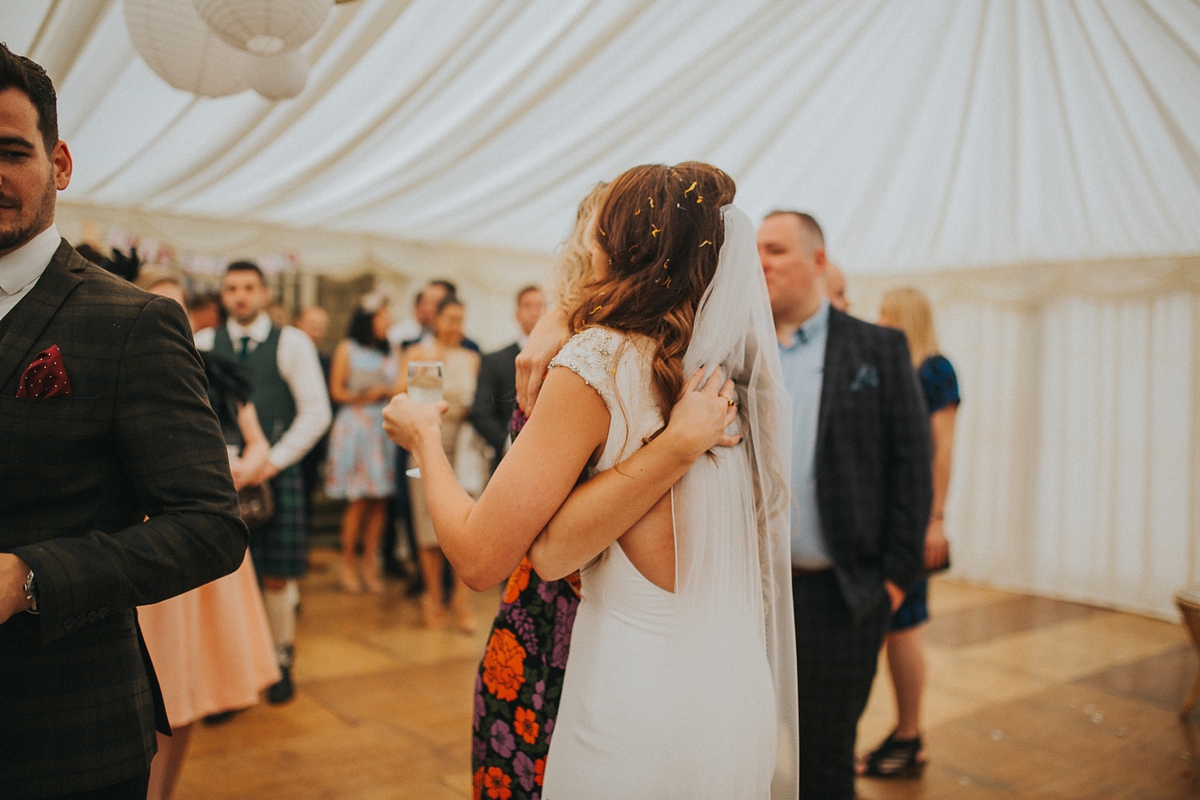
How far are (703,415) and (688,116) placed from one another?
3.37 meters

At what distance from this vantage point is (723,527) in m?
1.42

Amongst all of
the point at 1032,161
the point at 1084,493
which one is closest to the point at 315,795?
the point at 1032,161

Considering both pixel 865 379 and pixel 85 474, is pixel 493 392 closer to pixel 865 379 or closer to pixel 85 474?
pixel 865 379

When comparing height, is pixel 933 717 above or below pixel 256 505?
below

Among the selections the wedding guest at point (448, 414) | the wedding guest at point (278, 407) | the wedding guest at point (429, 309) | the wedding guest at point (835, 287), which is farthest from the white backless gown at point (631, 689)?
the wedding guest at point (429, 309)

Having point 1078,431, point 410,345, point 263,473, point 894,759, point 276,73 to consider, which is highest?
point 276,73

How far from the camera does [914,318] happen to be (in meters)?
3.52

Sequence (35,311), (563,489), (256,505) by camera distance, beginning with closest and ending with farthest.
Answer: (35,311) < (563,489) < (256,505)

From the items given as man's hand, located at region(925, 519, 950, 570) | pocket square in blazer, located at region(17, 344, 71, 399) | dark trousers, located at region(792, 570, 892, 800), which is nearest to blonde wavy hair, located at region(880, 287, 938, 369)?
man's hand, located at region(925, 519, 950, 570)

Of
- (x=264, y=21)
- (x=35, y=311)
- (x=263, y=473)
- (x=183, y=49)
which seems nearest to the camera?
(x=35, y=311)

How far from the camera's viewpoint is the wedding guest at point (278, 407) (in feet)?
11.4

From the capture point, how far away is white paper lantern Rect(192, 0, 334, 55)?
1.99m

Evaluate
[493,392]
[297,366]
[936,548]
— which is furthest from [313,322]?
[936,548]

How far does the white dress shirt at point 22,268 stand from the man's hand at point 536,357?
69 centimetres
